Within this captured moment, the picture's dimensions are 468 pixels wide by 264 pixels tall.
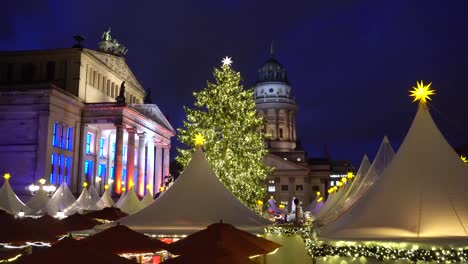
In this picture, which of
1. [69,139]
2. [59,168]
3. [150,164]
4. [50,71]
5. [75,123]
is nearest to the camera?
[59,168]

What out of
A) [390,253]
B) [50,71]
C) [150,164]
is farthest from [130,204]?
[150,164]

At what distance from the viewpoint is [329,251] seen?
467 inches

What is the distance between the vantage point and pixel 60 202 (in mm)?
35250

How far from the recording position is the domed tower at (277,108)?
4444 inches

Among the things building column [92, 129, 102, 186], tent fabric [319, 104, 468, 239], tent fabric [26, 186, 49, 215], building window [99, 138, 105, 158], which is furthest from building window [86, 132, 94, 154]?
tent fabric [319, 104, 468, 239]

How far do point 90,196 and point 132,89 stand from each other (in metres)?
37.6

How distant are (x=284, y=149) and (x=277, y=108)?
31.1 ft

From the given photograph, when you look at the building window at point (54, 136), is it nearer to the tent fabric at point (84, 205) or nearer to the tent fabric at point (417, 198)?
the tent fabric at point (84, 205)

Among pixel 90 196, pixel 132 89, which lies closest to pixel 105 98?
pixel 132 89

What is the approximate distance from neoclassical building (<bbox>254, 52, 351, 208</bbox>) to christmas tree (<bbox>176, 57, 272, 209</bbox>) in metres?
64.0

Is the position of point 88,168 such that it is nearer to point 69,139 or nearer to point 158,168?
point 69,139

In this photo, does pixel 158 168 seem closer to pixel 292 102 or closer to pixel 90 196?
pixel 90 196

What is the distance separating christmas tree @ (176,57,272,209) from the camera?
29.8 m

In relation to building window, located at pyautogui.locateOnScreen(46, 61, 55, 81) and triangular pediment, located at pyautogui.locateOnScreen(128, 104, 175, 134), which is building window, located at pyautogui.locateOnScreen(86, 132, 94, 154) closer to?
triangular pediment, located at pyautogui.locateOnScreen(128, 104, 175, 134)
